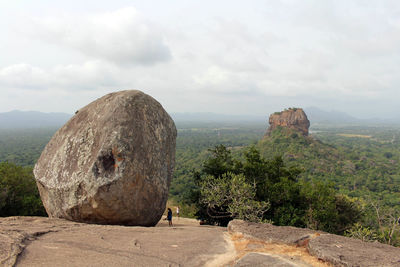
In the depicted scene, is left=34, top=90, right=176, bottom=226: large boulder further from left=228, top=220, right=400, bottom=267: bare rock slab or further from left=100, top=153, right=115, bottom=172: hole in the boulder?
left=228, top=220, right=400, bottom=267: bare rock slab

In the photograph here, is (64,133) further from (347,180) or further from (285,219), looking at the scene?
(347,180)

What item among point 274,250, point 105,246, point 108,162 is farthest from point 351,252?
point 108,162

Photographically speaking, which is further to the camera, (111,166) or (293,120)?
(293,120)

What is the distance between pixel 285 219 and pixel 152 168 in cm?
848

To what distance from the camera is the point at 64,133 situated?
35.1ft

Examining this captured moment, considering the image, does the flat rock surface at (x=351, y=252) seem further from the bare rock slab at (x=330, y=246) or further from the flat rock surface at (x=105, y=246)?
the flat rock surface at (x=105, y=246)

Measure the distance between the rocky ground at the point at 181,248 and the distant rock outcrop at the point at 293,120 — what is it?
64669 millimetres

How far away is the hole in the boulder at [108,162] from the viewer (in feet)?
28.2

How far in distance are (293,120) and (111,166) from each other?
67037 mm

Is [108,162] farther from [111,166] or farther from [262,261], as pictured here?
[262,261]

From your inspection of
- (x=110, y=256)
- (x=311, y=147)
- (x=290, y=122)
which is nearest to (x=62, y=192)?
(x=110, y=256)

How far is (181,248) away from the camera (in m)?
6.39

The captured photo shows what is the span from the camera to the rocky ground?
17.2 ft

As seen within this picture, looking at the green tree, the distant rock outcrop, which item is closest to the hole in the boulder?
the green tree
